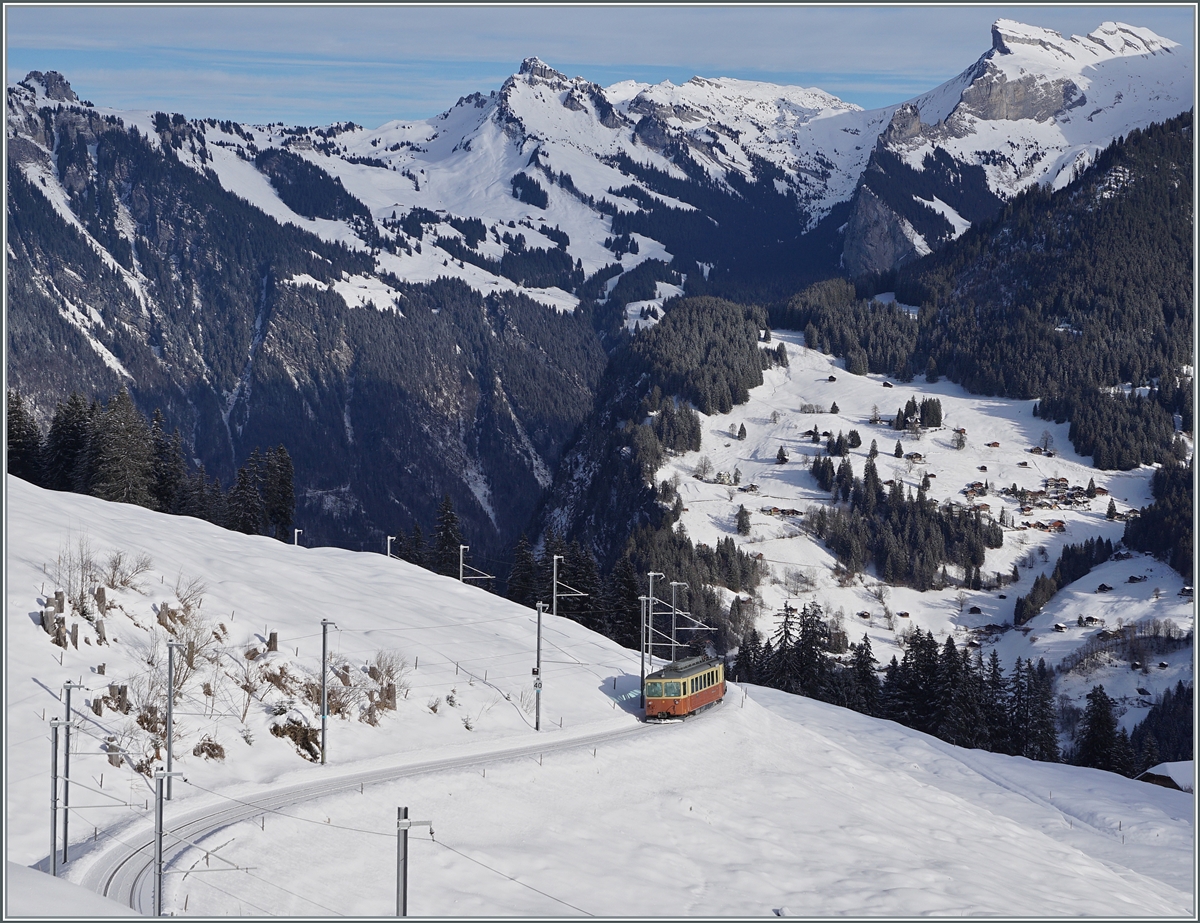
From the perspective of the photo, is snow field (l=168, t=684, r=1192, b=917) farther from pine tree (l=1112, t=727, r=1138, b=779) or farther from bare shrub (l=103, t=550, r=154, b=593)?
pine tree (l=1112, t=727, r=1138, b=779)

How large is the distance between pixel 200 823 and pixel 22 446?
77375 millimetres

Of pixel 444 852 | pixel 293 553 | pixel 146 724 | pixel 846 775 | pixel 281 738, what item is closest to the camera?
pixel 444 852

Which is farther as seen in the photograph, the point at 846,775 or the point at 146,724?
the point at 846,775

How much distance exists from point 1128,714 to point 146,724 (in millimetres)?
128626

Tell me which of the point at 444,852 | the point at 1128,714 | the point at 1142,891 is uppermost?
the point at 444,852

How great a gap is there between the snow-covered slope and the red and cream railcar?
125cm

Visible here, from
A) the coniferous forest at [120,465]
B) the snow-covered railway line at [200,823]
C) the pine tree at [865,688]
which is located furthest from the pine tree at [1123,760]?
the coniferous forest at [120,465]

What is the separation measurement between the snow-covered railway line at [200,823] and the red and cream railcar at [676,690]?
29.6 ft

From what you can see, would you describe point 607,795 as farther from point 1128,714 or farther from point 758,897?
point 1128,714

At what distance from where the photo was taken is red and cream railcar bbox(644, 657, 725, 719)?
6938 cm

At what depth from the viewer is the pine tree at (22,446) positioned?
110 metres

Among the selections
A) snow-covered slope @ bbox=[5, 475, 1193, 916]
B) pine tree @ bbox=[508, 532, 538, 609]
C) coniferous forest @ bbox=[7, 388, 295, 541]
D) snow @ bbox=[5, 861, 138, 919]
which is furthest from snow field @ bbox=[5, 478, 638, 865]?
pine tree @ bbox=[508, 532, 538, 609]

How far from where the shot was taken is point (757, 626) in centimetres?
17412

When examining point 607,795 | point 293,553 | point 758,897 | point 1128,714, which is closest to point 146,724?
point 607,795
